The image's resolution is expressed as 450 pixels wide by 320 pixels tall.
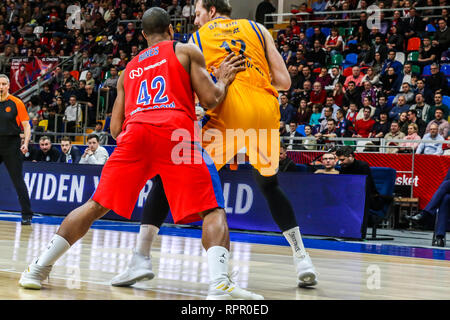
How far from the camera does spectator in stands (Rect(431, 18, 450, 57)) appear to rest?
14.7 metres

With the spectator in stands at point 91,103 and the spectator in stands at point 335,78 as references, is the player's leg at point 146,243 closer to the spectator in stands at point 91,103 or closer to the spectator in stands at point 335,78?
the spectator in stands at point 335,78

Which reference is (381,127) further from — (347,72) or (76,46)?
(76,46)

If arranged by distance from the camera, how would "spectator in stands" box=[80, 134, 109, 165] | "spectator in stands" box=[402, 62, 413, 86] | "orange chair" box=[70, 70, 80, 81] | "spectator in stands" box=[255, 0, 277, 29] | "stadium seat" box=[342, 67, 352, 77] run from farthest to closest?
"spectator in stands" box=[255, 0, 277, 29] < "orange chair" box=[70, 70, 80, 81] < "stadium seat" box=[342, 67, 352, 77] < "spectator in stands" box=[402, 62, 413, 86] < "spectator in stands" box=[80, 134, 109, 165]

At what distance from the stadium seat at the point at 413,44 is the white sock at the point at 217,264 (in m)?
13.1

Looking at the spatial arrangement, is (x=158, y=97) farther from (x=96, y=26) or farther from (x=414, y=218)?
(x=96, y=26)

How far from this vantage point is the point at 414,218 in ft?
29.3

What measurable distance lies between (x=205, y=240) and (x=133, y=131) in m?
0.72

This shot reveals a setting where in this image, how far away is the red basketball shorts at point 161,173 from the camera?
3359mm

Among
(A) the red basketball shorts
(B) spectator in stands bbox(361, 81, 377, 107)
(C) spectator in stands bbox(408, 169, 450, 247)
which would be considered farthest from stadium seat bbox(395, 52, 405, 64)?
(A) the red basketball shorts

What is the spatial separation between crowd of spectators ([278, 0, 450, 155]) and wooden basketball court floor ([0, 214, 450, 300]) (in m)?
4.92

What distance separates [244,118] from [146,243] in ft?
3.30

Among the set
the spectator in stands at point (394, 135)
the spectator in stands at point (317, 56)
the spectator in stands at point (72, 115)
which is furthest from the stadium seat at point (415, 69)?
the spectator in stands at point (72, 115)

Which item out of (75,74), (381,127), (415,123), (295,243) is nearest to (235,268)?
(295,243)

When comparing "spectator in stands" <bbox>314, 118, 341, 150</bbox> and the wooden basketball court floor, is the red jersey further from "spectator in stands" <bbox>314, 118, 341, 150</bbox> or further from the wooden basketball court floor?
"spectator in stands" <bbox>314, 118, 341, 150</bbox>
